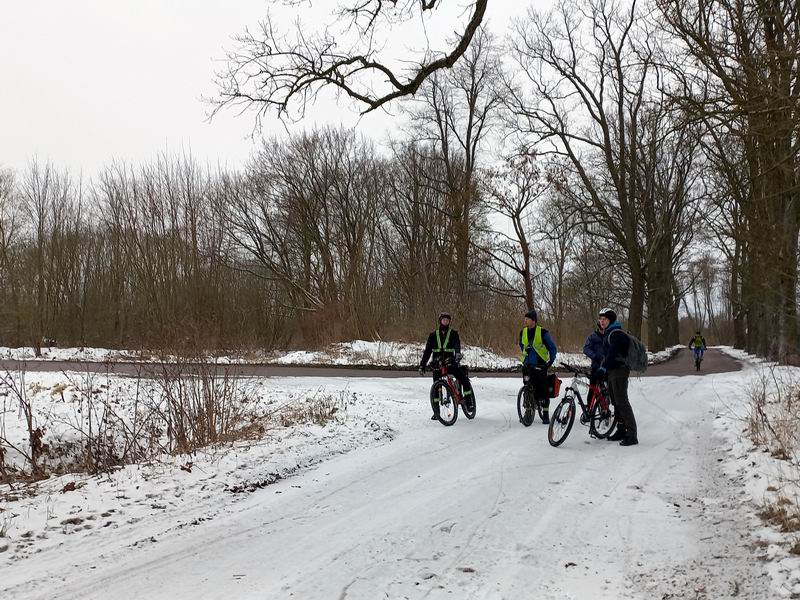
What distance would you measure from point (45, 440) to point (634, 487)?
9125 mm

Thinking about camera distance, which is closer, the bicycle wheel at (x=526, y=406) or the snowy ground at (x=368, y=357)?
the bicycle wheel at (x=526, y=406)

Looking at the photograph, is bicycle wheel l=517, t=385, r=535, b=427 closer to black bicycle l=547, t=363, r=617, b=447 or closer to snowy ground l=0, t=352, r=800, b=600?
black bicycle l=547, t=363, r=617, b=447

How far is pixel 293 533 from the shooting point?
201 inches

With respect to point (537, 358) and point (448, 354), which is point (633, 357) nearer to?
point (537, 358)

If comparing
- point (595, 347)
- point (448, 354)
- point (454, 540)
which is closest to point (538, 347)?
point (595, 347)

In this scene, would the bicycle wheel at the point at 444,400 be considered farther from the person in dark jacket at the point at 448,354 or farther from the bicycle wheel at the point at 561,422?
the bicycle wheel at the point at 561,422

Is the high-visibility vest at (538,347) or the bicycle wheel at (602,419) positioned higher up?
the high-visibility vest at (538,347)

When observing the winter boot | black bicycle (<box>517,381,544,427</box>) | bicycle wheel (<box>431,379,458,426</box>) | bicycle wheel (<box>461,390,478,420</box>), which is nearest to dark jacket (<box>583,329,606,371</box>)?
the winter boot

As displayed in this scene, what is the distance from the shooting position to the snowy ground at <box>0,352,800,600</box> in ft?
13.3

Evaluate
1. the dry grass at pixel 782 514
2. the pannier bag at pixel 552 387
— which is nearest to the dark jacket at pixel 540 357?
the pannier bag at pixel 552 387

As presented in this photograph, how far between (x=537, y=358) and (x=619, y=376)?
1805 millimetres

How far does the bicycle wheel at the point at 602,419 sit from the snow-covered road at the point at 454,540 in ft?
4.15

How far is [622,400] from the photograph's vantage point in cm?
909

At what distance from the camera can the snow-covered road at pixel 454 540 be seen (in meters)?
3.99
